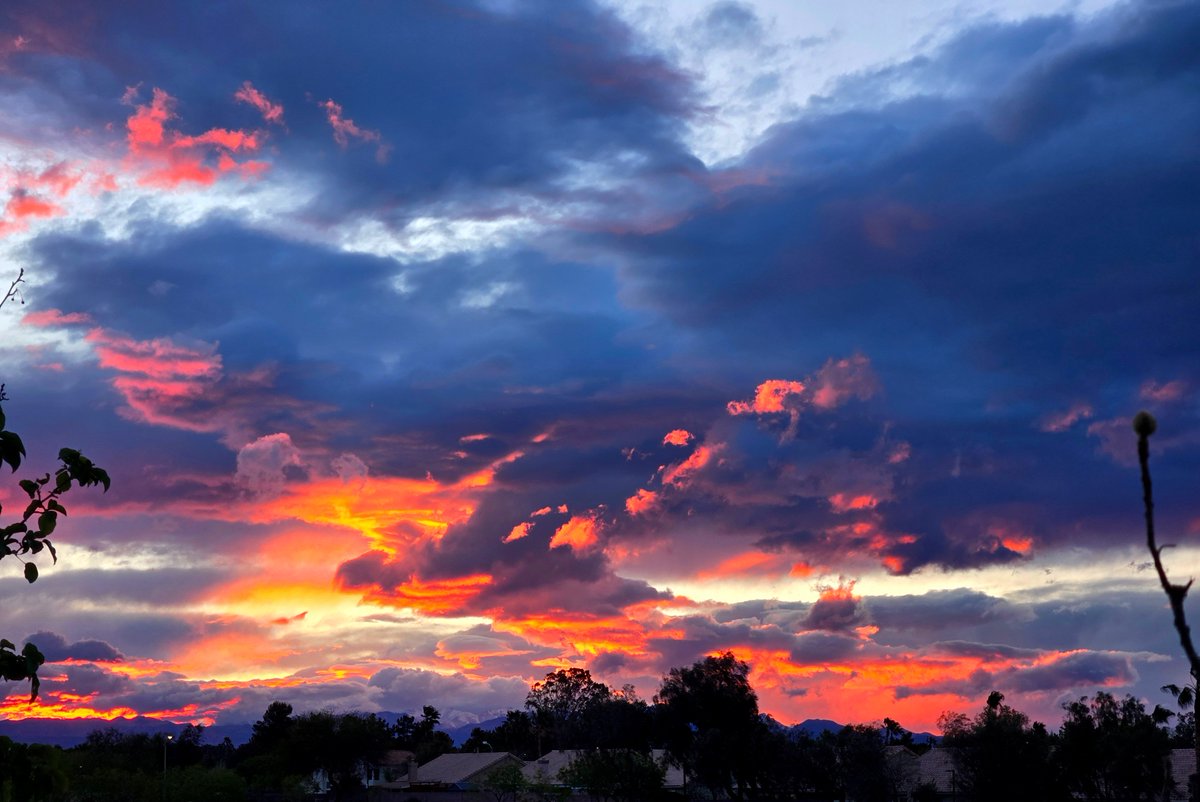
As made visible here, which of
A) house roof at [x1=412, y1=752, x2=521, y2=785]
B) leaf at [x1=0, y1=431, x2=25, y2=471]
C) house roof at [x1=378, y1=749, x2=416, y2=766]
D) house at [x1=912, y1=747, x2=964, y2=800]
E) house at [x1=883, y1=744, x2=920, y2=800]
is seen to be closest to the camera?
leaf at [x1=0, y1=431, x2=25, y2=471]

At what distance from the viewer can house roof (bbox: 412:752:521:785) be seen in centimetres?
13675

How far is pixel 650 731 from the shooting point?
353 ft

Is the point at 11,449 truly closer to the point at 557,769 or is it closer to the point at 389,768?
the point at 557,769

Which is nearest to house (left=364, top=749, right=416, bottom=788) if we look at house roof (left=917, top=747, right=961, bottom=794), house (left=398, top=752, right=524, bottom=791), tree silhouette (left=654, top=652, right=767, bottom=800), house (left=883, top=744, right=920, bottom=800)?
house (left=398, top=752, right=524, bottom=791)

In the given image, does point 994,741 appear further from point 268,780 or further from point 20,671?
point 20,671

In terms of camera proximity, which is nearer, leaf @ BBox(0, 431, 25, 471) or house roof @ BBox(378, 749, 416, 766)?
leaf @ BBox(0, 431, 25, 471)

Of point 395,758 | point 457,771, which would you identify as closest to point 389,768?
point 395,758

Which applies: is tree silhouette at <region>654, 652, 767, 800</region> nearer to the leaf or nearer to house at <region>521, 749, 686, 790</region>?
house at <region>521, 749, 686, 790</region>

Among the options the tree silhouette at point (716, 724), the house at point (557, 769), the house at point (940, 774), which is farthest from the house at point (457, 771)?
the house at point (940, 774)

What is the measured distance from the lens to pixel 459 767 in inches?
5640

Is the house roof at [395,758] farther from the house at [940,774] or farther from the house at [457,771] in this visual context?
the house at [940,774]

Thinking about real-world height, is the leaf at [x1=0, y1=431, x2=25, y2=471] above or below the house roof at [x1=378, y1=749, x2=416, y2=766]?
above

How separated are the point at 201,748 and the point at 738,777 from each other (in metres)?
125

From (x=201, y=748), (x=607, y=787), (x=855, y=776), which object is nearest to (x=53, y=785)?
(x=855, y=776)
